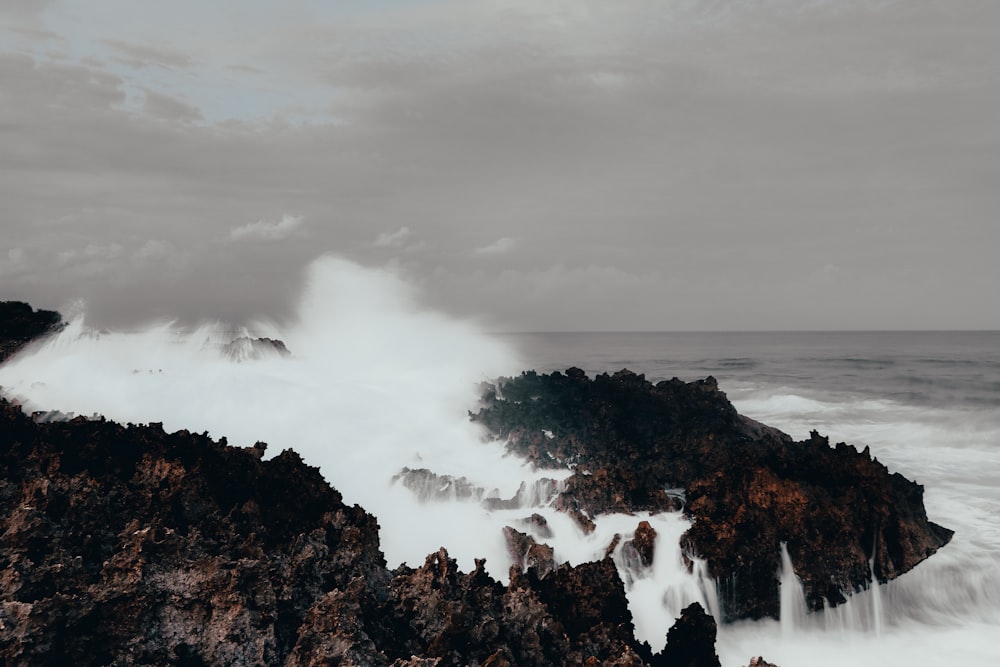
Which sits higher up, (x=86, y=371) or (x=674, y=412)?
(x=86, y=371)

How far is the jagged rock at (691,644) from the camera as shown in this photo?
30.7 ft

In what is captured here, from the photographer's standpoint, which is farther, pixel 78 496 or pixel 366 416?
pixel 366 416

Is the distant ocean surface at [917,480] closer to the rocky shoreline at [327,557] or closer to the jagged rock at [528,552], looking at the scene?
the rocky shoreline at [327,557]

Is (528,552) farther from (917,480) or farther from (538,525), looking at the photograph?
(917,480)

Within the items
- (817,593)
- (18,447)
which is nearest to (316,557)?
(18,447)

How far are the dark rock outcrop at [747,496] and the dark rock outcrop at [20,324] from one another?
53.3 feet

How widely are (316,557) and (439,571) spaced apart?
192 cm

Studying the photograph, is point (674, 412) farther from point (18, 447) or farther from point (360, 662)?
point (18, 447)

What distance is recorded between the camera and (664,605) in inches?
480

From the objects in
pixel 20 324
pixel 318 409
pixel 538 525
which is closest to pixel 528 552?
pixel 538 525

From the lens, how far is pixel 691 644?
9500 mm

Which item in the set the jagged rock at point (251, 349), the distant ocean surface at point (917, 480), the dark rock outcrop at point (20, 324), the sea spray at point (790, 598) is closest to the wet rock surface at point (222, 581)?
the sea spray at point (790, 598)

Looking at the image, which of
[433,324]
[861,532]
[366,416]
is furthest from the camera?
[433,324]

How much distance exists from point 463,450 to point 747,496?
33.6ft
